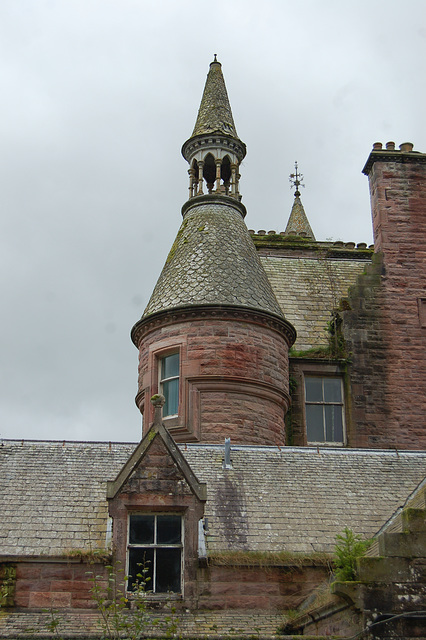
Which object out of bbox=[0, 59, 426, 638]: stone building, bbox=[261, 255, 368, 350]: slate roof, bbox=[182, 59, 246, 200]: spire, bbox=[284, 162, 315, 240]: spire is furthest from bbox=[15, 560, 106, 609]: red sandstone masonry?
bbox=[284, 162, 315, 240]: spire

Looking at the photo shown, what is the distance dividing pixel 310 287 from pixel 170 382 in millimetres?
7044

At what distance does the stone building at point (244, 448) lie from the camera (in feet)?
46.3

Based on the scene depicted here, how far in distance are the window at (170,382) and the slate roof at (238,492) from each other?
3496mm

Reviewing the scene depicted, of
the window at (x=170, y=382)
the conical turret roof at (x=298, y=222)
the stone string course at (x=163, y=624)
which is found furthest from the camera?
the conical turret roof at (x=298, y=222)

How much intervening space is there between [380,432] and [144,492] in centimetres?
1057

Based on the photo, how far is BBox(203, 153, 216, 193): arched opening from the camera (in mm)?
26378

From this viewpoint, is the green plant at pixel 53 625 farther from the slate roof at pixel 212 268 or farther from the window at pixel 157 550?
the slate roof at pixel 212 268

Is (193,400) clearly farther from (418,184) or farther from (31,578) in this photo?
(418,184)

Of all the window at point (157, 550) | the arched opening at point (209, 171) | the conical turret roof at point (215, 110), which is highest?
the conical turret roof at point (215, 110)

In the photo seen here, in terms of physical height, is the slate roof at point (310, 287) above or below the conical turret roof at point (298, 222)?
below

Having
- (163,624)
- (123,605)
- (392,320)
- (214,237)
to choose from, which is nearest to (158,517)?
(163,624)

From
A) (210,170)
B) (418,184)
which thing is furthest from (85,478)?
(418,184)

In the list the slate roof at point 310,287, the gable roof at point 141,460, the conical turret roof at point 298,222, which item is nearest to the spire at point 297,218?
the conical turret roof at point 298,222

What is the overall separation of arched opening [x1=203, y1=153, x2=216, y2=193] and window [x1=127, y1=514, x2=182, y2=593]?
46.5ft
